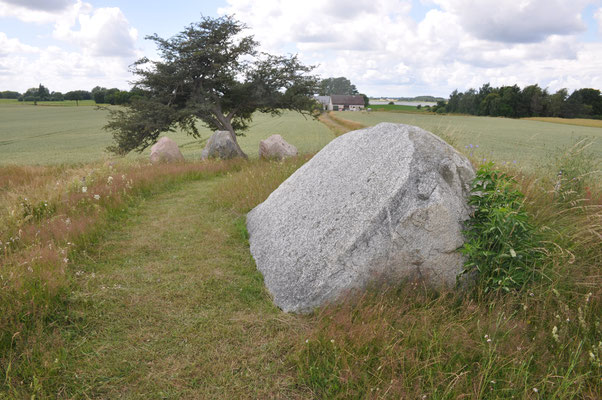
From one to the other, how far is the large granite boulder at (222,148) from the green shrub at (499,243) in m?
13.8

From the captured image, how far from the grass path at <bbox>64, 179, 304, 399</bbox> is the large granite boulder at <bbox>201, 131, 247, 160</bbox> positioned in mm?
10554

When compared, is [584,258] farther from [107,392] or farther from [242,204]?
[242,204]

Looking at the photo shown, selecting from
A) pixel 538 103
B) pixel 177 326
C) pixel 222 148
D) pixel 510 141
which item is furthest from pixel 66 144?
pixel 538 103

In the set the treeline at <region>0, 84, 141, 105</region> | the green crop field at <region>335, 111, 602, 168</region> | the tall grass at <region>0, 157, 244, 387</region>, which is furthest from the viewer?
the treeline at <region>0, 84, 141, 105</region>

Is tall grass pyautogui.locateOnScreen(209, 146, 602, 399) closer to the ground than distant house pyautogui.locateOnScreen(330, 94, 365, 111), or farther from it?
closer to the ground

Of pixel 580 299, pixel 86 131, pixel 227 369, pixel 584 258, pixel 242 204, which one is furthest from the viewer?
pixel 86 131

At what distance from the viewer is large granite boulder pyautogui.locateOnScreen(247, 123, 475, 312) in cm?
440

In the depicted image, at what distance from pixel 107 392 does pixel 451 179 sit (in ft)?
15.3

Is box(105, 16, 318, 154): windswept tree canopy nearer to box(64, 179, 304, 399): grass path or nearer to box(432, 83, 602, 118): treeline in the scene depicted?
box(64, 179, 304, 399): grass path

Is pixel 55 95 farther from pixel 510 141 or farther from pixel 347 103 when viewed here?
pixel 510 141

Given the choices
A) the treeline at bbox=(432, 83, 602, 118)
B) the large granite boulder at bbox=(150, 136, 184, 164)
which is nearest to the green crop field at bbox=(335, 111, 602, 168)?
the large granite boulder at bbox=(150, 136, 184, 164)

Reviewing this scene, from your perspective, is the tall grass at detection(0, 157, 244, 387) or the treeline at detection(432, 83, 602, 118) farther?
the treeline at detection(432, 83, 602, 118)

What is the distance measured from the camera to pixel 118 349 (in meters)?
3.72

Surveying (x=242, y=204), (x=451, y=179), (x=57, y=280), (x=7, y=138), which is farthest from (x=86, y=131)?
(x=451, y=179)
